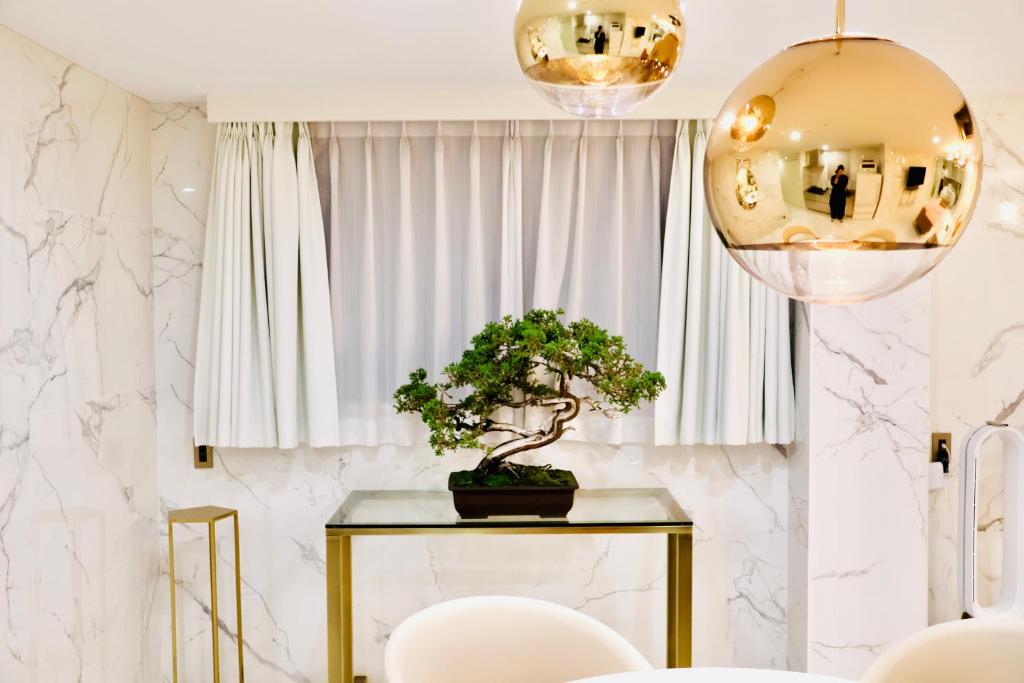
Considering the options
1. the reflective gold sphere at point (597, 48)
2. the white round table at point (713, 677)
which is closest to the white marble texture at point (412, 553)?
the white round table at point (713, 677)

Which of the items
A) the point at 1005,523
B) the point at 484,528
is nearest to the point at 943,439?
the point at 1005,523

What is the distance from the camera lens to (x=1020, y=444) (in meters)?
3.12

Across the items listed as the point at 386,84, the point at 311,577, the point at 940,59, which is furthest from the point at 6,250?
the point at 940,59

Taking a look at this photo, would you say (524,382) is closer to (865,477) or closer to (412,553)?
(412,553)

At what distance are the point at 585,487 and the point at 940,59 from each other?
191cm

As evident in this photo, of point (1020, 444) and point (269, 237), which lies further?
point (269, 237)

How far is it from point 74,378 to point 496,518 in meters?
1.41

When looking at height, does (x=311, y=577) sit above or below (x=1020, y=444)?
below

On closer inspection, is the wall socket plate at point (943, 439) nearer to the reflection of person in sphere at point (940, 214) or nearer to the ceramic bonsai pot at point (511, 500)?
the ceramic bonsai pot at point (511, 500)

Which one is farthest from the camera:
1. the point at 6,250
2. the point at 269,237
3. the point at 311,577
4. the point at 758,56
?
the point at 311,577

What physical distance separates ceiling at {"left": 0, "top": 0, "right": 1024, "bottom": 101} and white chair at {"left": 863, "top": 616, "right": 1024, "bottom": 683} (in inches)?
59.3

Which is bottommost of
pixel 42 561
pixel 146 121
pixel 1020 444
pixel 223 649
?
pixel 223 649

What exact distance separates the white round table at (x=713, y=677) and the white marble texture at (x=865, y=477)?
154cm

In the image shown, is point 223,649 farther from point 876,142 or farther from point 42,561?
point 876,142
